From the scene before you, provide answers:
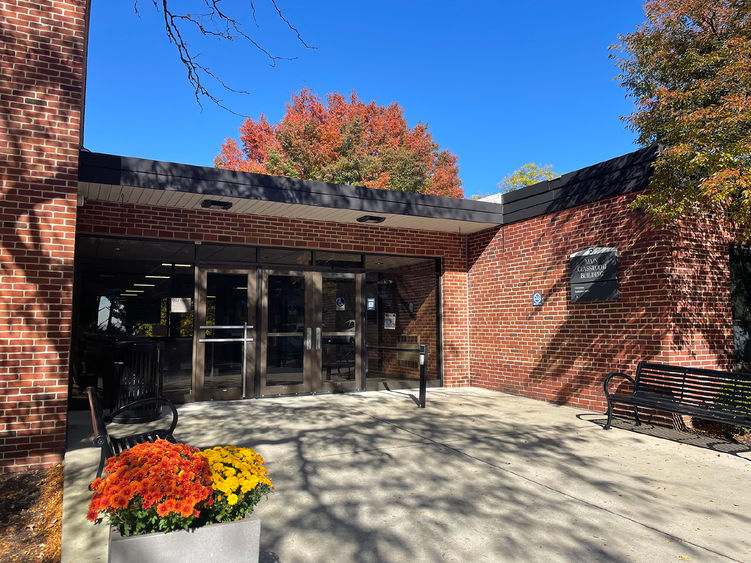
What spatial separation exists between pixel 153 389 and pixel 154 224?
289 centimetres

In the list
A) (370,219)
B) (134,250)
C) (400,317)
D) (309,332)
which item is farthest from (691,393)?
(134,250)

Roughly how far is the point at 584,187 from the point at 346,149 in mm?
20587

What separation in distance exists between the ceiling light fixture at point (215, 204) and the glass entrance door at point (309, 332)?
1.39 m

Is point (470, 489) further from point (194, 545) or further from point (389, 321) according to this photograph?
point (389, 321)

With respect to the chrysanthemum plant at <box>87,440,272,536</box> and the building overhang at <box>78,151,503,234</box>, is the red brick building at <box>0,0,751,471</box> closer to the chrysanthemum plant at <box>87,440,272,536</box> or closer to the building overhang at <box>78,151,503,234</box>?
the building overhang at <box>78,151,503,234</box>

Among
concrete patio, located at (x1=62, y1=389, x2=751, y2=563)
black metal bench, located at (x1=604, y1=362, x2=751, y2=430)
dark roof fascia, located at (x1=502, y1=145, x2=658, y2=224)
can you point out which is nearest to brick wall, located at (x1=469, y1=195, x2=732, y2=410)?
dark roof fascia, located at (x1=502, y1=145, x2=658, y2=224)

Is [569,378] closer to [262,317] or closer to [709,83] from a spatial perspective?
[709,83]

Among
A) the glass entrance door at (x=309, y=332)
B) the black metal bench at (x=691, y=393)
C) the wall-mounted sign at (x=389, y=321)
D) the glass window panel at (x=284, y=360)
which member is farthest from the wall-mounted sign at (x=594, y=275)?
the glass window panel at (x=284, y=360)

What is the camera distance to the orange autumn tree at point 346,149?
26.4 meters

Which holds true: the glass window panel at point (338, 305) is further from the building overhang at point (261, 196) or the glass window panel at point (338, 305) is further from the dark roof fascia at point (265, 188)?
the dark roof fascia at point (265, 188)

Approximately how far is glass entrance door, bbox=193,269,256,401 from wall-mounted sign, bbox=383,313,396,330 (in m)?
Result: 2.78

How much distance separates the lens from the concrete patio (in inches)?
129

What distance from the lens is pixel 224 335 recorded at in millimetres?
8656

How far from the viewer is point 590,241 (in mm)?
8195
